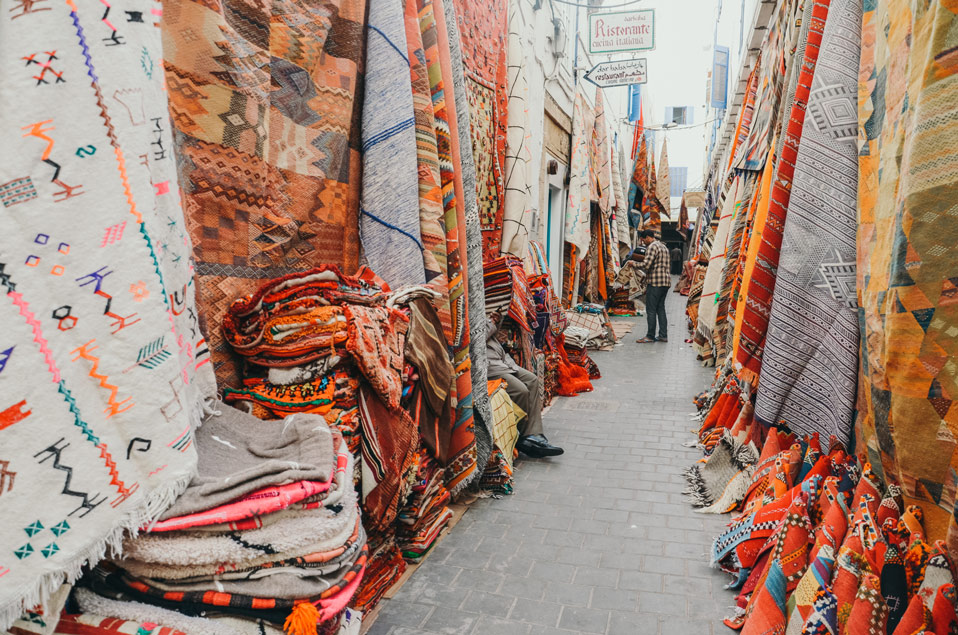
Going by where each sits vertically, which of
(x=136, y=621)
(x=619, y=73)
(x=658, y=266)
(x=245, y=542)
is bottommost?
(x=658, y=266)

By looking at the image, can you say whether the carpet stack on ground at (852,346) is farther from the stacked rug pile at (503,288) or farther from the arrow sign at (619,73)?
the arrow sign at (619,73)

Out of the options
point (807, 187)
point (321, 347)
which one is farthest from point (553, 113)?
point (321, 347)

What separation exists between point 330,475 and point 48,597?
630 mm

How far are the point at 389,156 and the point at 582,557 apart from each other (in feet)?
7.06

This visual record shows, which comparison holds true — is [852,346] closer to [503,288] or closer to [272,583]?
[272,583]

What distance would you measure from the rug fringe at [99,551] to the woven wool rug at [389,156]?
1.59 metres

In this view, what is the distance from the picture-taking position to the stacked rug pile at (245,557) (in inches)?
54.2

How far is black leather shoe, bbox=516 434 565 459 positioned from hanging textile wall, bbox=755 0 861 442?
2.09m

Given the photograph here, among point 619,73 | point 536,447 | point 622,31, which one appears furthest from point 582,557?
point 619,73

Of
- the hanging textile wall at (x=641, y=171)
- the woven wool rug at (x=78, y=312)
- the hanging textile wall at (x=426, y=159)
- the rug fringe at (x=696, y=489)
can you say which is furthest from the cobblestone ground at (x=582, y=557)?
the hanging textile wall at (x=641, y=171)

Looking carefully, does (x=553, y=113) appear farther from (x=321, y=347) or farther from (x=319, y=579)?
(x=319, y=579)

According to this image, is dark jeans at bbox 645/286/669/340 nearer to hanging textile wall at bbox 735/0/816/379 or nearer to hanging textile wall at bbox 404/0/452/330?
hanging textile wall at bbox 735/0/816/379

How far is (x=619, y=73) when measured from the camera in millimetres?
8969

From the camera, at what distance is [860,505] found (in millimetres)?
1993
